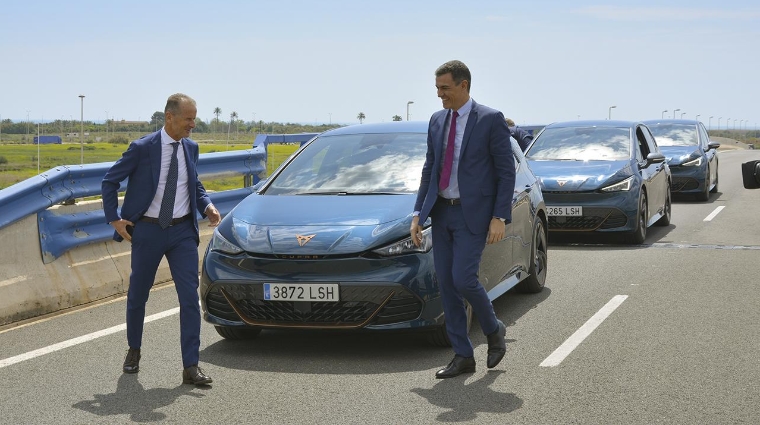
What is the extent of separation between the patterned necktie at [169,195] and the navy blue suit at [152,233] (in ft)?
0.16

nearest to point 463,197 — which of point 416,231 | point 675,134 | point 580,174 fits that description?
point 416,231

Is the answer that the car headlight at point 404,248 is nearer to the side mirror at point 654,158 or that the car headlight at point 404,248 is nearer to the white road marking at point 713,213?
the side mirror at point 654,158

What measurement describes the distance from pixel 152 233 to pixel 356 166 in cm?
214

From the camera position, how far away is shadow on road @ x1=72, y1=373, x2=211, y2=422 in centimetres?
559

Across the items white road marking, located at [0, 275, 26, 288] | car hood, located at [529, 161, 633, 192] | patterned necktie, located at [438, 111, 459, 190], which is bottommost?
white road marking, located at [0, 275, 26, 288]

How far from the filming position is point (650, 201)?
14.4 metres

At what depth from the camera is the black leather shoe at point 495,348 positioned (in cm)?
646

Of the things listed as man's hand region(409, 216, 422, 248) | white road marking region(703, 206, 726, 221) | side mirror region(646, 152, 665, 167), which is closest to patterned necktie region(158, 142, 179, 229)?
man's hand region(409, 216, 422, 248)

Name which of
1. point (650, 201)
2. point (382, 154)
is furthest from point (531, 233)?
point (650, 201)

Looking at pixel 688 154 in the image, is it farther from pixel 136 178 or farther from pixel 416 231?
pixel 136 178

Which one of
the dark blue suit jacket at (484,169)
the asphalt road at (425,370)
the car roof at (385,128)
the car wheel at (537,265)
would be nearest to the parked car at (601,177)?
the car wheel at (537,265)

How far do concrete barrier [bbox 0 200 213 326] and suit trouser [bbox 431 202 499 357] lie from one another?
141 inches

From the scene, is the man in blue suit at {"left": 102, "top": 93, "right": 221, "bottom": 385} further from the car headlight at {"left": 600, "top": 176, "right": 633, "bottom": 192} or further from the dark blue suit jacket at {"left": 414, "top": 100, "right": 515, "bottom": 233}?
the car headlight at {"left": 600, "top": 176, "right": 633, "bottom": 192}

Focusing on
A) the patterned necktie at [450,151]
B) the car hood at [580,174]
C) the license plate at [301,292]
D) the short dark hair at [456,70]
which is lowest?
the license plate at [301,292]
